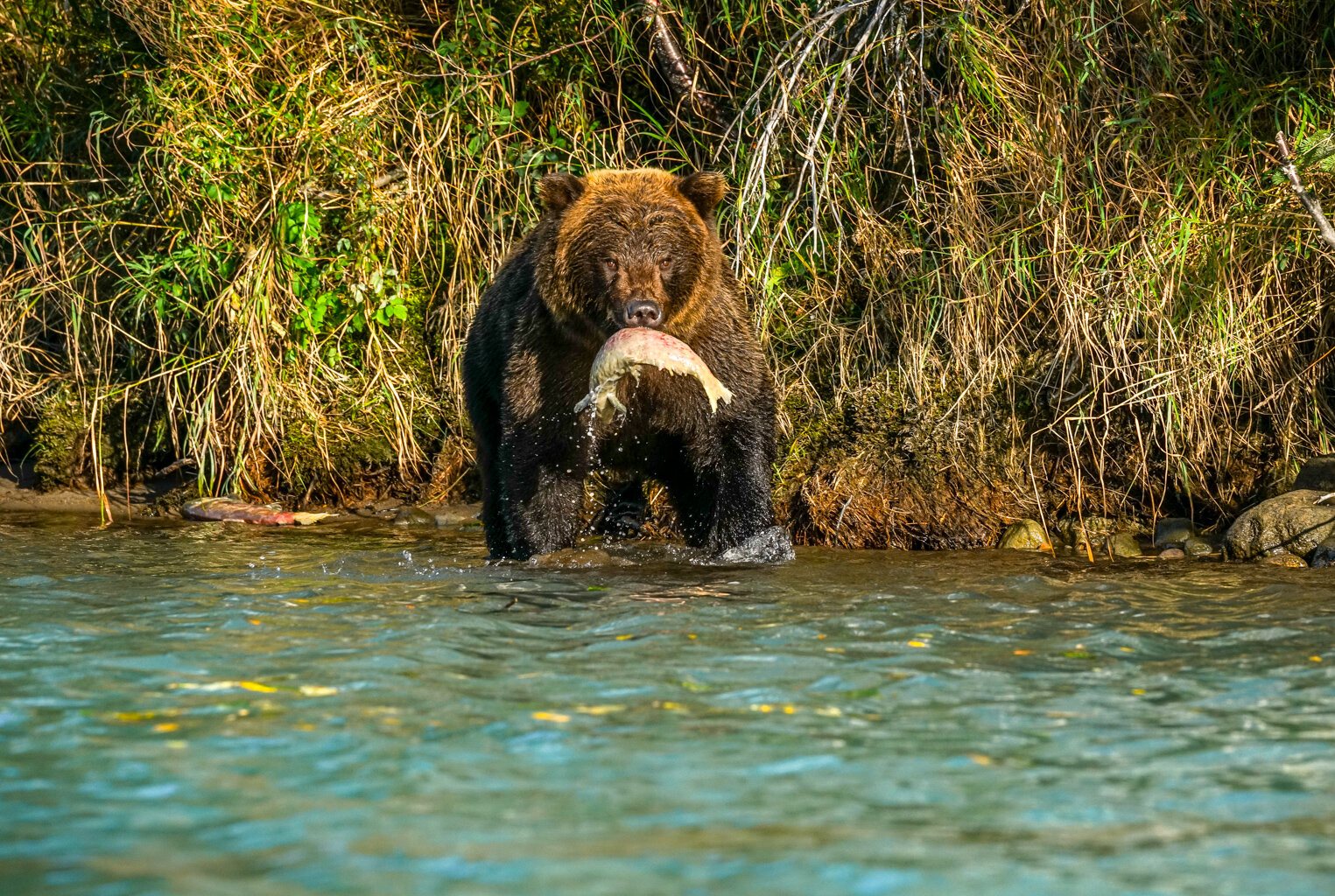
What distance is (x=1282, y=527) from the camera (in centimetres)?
601

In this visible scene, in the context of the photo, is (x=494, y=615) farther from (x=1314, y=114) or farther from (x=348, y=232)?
(x=1314, y=114)

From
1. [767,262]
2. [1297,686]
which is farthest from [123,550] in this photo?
[1297,686]

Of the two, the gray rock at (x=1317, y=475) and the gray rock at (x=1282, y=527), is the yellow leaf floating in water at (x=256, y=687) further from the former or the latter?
the gray rock at (x=1317, y=475)

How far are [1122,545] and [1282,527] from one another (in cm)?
71

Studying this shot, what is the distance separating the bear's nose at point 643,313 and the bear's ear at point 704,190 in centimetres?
74

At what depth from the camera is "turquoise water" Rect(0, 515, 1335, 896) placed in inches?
92.5

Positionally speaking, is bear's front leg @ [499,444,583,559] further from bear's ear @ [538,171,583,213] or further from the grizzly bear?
bear's ear @ [538,171,583,213]

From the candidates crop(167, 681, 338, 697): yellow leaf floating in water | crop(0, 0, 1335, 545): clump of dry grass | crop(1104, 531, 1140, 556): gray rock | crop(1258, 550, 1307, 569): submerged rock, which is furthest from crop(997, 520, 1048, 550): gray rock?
crop(167, 681, 338, 697): yellow leaf floating in water

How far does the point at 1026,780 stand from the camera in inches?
109

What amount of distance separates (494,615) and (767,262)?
3071 millimetres

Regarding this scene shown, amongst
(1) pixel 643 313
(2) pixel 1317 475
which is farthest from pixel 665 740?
(2) pixel 1317 475

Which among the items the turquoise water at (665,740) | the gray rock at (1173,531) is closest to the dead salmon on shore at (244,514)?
the turquoise water at (665,740)

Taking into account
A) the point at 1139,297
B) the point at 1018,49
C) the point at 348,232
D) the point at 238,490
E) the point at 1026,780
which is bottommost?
the point at 1026,780

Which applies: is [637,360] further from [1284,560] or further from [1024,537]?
[1284,560]
